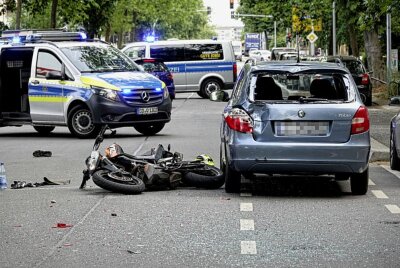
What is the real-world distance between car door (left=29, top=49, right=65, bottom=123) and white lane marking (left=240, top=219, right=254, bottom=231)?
38.8ft

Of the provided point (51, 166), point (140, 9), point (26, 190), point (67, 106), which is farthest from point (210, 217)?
point (140, 9)

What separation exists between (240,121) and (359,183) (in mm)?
1570

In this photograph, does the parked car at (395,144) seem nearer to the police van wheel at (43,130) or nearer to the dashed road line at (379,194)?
the dashed road line at (379,194)

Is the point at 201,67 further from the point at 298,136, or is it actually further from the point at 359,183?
the point at 298,136

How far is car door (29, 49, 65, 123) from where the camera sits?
21.2 metres

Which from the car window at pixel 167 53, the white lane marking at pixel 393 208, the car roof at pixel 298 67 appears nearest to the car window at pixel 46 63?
the car roof at pixel 298 67

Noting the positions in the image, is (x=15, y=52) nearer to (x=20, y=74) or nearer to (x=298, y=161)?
(x=20, y=74)

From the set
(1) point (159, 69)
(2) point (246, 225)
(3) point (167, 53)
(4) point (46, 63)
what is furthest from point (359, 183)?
(3) point (167, 53)

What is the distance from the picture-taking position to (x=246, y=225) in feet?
31.5

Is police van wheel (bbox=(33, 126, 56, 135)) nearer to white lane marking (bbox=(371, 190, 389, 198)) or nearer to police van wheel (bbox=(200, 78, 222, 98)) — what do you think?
white lane marking (bbox=(371, 190, 389, 198))

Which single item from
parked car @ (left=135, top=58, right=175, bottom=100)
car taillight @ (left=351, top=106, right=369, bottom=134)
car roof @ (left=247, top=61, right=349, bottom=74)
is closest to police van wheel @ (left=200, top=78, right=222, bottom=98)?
parked car @ (left=135, top=58, right=175, bottom=100)

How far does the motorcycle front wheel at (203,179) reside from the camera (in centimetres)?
1237

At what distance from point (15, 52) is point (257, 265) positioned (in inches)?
617

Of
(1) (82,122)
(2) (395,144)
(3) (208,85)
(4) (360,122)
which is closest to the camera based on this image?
(4) (360,122)
